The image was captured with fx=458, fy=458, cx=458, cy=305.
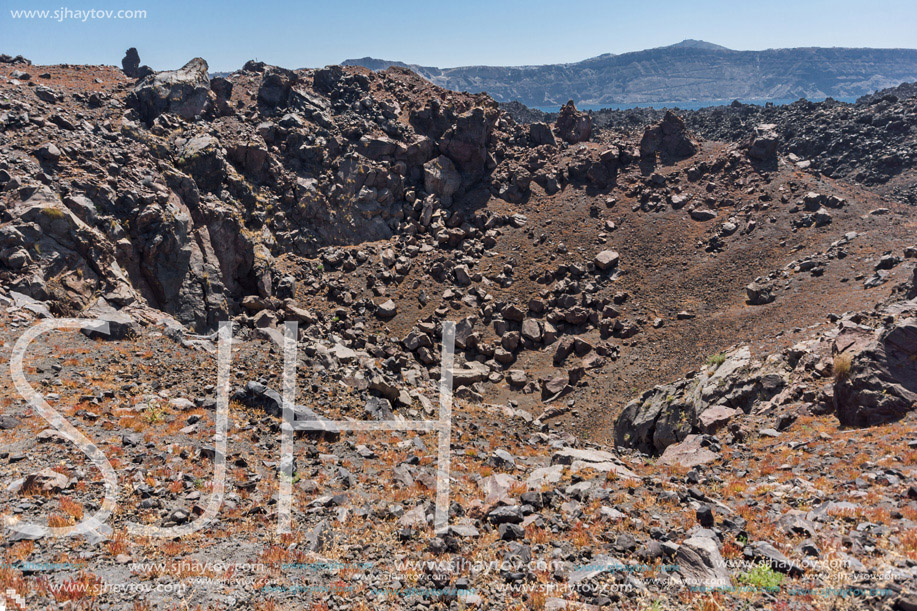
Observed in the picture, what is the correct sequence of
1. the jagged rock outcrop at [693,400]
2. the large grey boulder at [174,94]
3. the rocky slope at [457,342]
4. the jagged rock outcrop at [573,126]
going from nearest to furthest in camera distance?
the rocky slope at [457,342] → the jagged rock outcrop at [693,400] → the large grey boulder at [174,94] → the jagged rock outcrop at [573,126]

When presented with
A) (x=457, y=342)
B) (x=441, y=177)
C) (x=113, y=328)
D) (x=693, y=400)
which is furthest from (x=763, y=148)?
(x=113, y=328)

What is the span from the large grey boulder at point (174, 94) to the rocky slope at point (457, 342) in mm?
255

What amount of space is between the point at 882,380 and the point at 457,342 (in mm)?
21575

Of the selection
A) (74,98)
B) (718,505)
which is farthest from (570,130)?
(718,505)

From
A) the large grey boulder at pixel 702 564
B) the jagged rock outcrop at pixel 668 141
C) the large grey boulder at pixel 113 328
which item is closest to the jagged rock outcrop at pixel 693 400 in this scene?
the large grey boulder at pixel 702 564

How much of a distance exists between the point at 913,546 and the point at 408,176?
1599 inches

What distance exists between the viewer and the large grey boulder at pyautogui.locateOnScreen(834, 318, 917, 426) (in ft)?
42.0

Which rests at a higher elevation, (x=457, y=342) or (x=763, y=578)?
(x=763, y=578)

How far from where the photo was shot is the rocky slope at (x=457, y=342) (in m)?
7.91

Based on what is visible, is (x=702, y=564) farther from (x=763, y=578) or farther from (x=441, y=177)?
(x=441, y=177)

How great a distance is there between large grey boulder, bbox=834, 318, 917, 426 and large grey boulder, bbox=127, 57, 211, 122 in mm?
42072

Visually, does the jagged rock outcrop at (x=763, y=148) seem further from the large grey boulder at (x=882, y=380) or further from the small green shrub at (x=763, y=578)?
the small green shrub at (x=763, y=578)

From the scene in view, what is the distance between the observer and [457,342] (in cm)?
3089

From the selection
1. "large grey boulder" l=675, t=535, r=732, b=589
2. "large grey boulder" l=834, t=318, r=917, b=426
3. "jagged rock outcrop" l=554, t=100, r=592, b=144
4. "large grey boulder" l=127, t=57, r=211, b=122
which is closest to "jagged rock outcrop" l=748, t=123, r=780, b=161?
"jagged rock outcrop" l=554, t=100, r=592, b=144
